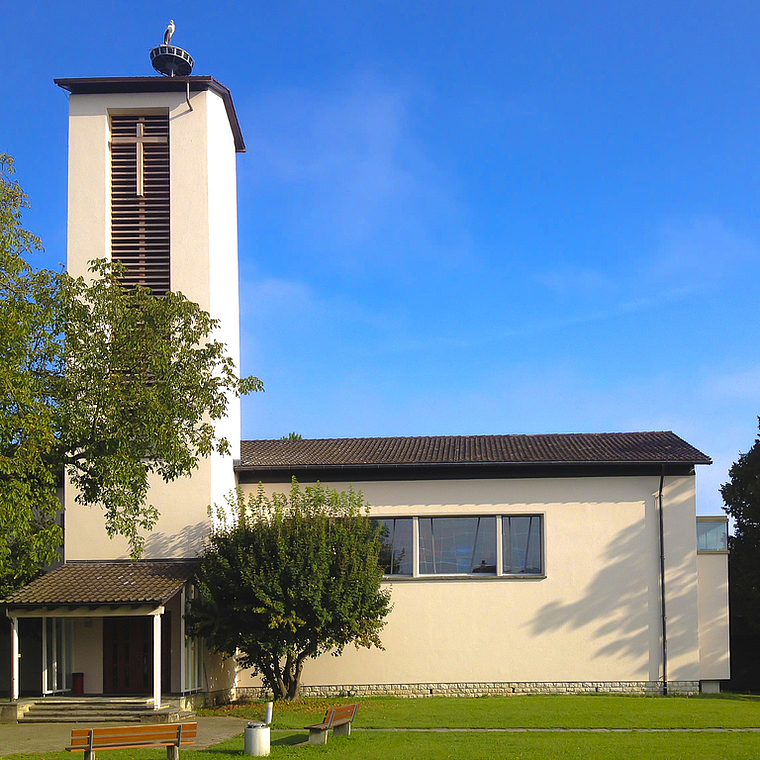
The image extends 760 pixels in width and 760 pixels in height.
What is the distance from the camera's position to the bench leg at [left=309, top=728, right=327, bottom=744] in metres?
16.2

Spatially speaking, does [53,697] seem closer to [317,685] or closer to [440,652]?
[317,685]

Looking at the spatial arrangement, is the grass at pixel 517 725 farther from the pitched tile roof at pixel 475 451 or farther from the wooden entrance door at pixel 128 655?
the pitched tile roof at pixel 475 451

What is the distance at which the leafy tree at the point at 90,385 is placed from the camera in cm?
1622

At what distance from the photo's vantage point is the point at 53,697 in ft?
71.9

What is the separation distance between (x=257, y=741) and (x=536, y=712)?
725 centimetres

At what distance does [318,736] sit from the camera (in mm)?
16250

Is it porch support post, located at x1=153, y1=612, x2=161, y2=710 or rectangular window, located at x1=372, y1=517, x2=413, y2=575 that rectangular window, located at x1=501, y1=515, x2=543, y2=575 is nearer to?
rectangular window, located at x1=372, y1=517, x2=413, y2=575

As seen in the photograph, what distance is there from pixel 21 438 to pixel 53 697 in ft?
27.8

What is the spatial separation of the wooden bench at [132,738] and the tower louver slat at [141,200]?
1271 centimetres

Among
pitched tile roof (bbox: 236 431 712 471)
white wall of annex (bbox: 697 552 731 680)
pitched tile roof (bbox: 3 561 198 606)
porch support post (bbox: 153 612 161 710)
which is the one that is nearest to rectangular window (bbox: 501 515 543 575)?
pitched tile roof (bbox: 236 431 712 471)

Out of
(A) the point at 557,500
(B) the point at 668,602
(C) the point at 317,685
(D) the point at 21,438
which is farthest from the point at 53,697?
(B) the point at 668,602

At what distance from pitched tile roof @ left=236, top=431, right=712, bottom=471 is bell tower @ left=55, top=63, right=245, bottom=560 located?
2.53 meters

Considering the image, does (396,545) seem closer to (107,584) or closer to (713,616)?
(107,584)

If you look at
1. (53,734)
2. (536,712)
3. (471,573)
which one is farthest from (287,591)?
(536,712)
